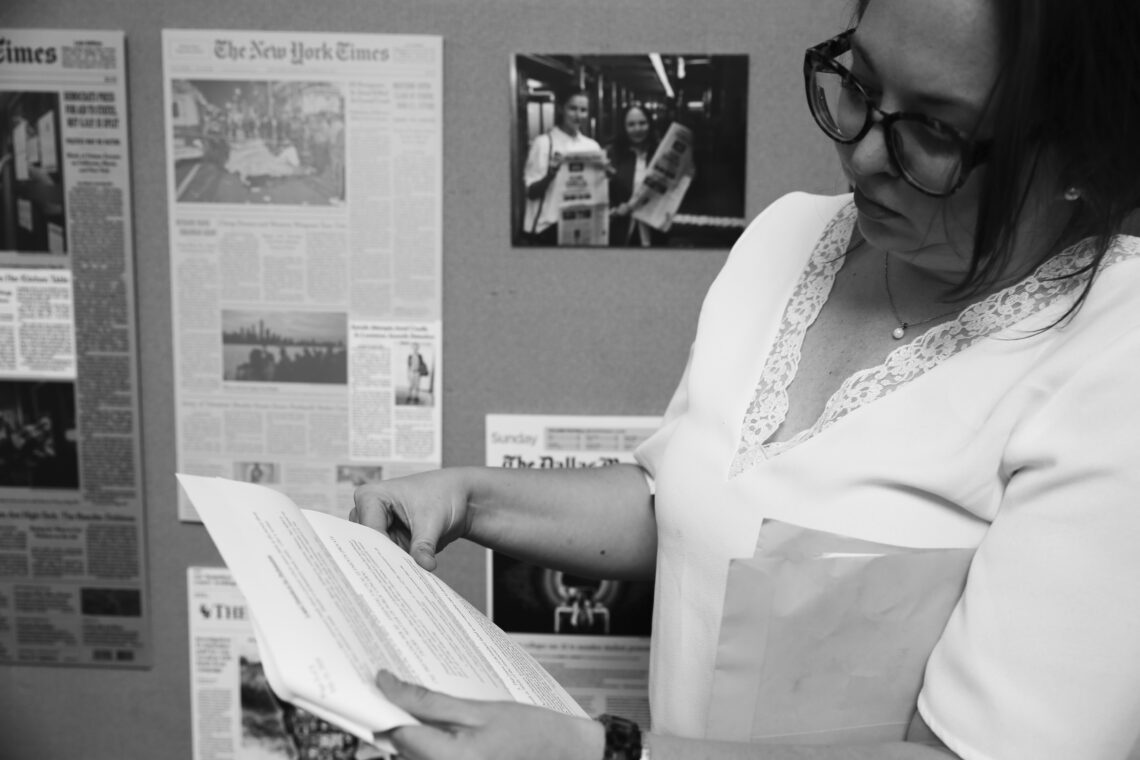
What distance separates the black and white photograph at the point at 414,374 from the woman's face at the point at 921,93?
52 centimetres

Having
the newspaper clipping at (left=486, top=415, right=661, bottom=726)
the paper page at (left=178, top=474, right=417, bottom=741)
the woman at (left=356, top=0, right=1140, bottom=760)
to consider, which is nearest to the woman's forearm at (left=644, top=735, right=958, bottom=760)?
the woman at (left=356, top=0, right=1140, bottom=760)

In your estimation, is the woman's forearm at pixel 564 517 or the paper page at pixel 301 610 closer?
the paper page at pixel 301 610

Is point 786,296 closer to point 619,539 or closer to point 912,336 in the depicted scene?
point 912,336

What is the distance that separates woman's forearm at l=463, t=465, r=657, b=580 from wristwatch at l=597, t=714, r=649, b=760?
0.26 meters

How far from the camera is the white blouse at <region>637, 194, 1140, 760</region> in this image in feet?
1.35

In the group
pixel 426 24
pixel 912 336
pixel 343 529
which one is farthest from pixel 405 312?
pixel 912 336

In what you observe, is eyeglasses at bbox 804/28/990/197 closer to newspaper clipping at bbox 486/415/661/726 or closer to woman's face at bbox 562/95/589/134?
woman's face at bbox 562/95/589/134

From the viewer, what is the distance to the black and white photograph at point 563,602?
987mm

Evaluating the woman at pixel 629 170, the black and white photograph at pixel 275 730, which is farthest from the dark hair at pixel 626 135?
the black and white photograph at pixel 275 730

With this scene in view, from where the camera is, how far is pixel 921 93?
0.45 m

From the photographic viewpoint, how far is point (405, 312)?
94 centimetres

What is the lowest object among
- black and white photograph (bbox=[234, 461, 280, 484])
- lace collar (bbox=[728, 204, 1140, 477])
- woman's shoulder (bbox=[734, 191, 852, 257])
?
black and white photograph (bbox=[234, 461, 280, 484])

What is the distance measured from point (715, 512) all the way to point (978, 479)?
0.49ft

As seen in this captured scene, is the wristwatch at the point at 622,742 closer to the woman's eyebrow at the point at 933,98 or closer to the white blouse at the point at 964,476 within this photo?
the white blouse at the point at 964,476
